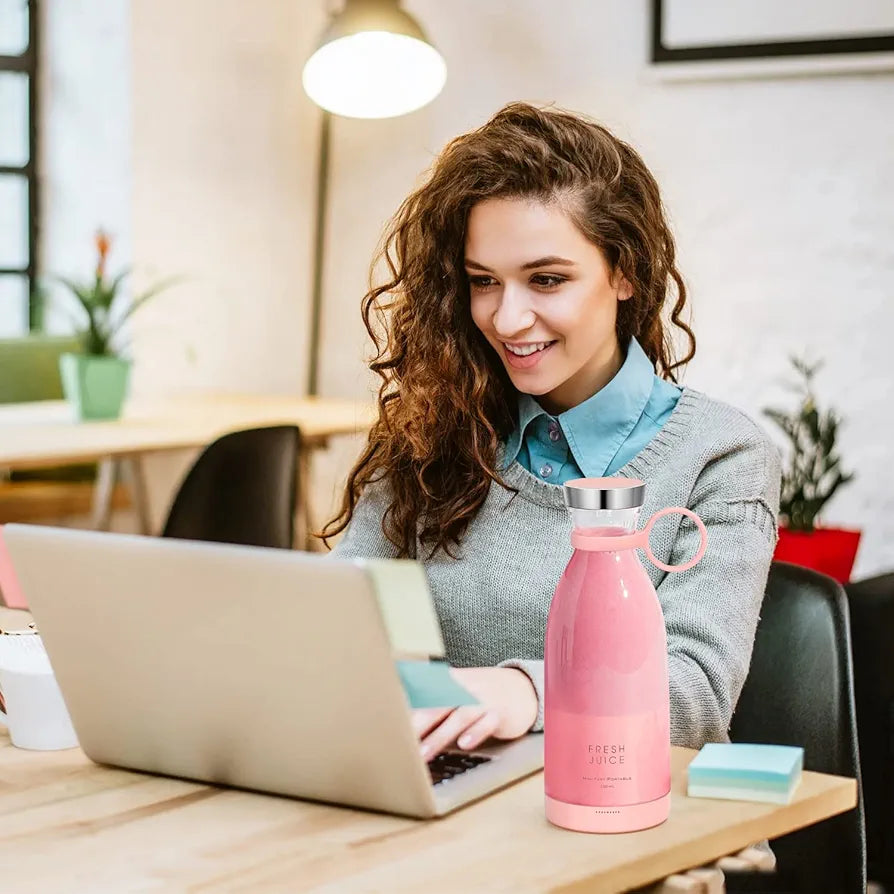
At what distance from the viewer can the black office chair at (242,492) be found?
2.87m

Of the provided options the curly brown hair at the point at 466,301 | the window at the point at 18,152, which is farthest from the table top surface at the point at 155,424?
the curly brown hair at the point at 466,301

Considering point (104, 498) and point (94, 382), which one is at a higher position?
point (94, 382)

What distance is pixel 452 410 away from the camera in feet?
5.65

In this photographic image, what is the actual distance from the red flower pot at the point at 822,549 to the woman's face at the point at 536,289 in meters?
1.70

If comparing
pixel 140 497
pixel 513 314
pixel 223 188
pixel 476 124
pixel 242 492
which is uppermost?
pixel 476 124

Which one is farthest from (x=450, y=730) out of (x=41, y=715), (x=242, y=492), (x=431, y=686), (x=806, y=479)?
(x=806, y=479)

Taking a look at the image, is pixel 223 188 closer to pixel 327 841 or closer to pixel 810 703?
pixel 810 703

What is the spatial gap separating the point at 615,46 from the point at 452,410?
3.12 m

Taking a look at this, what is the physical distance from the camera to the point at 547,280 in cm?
162

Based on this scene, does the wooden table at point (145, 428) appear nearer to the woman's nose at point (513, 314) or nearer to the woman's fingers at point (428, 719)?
the woman's nose at point (513, 314)

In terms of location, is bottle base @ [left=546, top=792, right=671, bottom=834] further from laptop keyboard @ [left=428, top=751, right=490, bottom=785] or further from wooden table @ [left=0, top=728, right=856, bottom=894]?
laptop keyboard @ [left=428, top=751, right=490, bottom=785]

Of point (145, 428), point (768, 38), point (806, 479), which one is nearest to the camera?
point (806, 479)

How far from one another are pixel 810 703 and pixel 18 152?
13.5ft

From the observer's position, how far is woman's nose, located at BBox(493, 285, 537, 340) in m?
1.59
